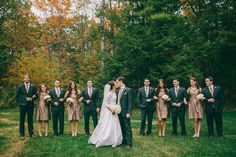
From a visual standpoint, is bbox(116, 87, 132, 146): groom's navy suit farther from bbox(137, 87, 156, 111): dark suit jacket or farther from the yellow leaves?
the yellow leaves

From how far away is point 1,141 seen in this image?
12156mm

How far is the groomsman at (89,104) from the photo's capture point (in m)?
13.4

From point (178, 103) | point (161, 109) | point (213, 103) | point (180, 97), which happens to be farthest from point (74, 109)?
point (213, 103)

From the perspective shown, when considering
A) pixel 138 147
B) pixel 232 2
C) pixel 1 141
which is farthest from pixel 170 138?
pixel 232 2

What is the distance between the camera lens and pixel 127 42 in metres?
24.1

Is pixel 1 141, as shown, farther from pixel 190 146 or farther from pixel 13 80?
pixel 13 80

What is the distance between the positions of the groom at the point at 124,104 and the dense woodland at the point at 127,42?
12716mm

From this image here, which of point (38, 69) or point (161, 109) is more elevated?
point (38, 69)

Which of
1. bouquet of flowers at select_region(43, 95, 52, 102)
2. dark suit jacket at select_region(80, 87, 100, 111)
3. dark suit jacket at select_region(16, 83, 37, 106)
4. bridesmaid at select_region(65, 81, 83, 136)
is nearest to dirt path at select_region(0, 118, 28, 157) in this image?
dark suit jacket at select_region(16, 83, 37, 106)

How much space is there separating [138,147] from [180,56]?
14.1 m

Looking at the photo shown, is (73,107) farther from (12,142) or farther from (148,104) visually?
(148,104)

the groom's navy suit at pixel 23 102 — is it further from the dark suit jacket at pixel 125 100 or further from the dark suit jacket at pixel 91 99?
the dark suit jacket at pixel 125 100

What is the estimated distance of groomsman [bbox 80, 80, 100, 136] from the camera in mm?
13375

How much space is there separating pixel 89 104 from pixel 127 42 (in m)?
11.5
